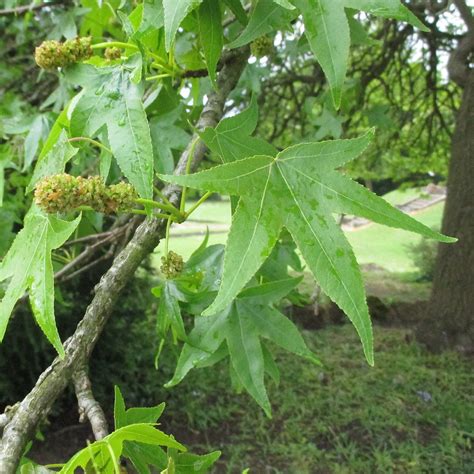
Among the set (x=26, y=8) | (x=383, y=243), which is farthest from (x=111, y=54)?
(x=383, y=243)

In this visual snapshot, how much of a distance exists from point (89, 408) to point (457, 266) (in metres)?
4.26

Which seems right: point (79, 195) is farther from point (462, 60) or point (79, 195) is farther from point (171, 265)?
point (462, 60)

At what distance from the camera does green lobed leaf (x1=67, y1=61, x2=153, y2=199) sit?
87cm

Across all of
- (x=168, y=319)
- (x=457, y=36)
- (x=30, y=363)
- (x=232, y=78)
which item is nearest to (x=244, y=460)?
(x=30, y=363)

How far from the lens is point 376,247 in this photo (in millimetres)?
11031

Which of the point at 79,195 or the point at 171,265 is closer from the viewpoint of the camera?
the point at 79,195

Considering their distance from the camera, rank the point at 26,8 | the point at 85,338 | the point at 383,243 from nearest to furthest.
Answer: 1. the point at 85,338
2. the point at 26,8
3. the point at 383,243

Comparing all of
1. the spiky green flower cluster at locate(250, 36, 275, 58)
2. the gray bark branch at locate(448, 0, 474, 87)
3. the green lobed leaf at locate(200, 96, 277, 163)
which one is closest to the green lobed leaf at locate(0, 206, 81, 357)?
the green lobed leaf at locate(200, 96, 277, 163)

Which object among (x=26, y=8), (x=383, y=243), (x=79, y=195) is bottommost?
(x=383, y=243)

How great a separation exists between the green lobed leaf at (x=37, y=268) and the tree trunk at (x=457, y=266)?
4171 millimetres

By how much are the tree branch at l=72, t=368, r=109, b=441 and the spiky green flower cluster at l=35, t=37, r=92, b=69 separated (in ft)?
1.87

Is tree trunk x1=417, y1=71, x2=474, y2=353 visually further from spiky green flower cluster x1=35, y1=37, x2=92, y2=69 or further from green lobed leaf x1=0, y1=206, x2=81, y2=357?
Result: green lobed leaf x1=0, y1=206, x2=81, y2=357

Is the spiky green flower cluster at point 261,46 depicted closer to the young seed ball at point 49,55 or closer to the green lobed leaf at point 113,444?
the young seed ball at point 49,55

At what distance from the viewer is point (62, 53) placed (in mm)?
1081
